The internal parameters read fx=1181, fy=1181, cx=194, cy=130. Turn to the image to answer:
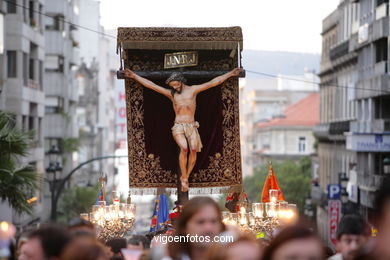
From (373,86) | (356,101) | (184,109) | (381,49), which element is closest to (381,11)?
(381,49)

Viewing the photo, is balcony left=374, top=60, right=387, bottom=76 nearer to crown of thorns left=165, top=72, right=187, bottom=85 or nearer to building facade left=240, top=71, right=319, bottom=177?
crown of thorns left=165, top=72, right=187, bottom=85

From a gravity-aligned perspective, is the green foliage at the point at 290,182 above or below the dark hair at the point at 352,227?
below

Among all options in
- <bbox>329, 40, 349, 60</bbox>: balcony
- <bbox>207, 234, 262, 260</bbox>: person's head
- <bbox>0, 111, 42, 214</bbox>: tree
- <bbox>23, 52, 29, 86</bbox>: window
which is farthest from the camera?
<bbox>329, 40, 349, 60</bbox>: balcony

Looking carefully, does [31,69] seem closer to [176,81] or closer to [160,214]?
[160,214]

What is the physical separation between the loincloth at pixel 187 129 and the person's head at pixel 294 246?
11197 millimetres

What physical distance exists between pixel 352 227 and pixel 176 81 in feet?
27.4

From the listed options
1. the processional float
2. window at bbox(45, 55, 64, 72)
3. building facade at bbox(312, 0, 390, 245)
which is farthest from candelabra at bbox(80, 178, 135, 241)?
window at bbox(45, 55, 64, 72)

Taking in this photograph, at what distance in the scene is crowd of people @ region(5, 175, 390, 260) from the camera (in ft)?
22.3

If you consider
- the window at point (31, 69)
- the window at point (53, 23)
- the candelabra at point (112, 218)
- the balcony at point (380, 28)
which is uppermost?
the window at point (53, 23)

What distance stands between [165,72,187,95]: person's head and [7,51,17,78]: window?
83.5ft

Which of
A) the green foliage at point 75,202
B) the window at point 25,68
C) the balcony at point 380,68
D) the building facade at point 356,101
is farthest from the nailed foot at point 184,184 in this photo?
the green foliage at point 75,202

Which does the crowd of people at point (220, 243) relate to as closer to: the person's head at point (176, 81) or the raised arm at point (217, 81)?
the person's head at point (176, 81)

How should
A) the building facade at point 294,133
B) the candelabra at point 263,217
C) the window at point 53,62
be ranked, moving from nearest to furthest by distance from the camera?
the candelabra at point 263,217 < the window at point 53,62 < the building facade at point 294,133

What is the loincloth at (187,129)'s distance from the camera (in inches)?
715
